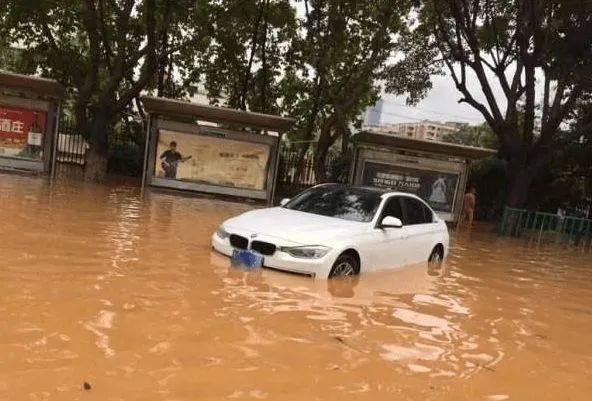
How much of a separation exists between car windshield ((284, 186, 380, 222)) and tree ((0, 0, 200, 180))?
11544 millimetres

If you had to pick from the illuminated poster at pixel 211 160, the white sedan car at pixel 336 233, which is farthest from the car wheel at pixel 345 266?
the illuminated poster at pixel 211 160

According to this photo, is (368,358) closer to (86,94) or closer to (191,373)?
(191,373)

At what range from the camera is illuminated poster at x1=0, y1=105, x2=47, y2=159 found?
61.0ft

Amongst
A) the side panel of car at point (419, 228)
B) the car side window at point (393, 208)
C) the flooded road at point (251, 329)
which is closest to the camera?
the flooded road at point (251, 329)

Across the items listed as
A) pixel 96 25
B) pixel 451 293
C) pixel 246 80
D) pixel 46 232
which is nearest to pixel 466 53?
pixel 246 80

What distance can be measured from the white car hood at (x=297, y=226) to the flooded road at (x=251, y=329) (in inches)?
19.7

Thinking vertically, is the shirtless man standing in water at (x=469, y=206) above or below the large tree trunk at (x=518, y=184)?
below

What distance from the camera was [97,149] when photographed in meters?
20.2

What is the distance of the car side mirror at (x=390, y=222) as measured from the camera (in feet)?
27.7

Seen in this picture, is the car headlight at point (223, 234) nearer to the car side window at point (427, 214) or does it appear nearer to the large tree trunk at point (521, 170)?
the car side window at point (427, 214)

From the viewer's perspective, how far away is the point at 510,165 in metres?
20.8

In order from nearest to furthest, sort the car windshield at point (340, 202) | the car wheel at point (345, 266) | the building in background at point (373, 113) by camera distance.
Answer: the car wheel at point (345, 266) → the car windshield at point (340, 202) → the building in background at point (373, 113)

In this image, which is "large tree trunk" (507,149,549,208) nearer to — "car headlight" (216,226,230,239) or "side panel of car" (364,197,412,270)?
"side panel of car" (364,197,412,270)

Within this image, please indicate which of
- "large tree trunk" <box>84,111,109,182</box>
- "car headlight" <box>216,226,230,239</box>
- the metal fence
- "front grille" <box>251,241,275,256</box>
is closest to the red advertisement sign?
"large tree trunk" <box>84,111,109,182</box>
